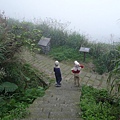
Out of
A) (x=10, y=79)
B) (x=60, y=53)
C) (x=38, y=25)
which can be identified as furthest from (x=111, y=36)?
(x=10, y=79)

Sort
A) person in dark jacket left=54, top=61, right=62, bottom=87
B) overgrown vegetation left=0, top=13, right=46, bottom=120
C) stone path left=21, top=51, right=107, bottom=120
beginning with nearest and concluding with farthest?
1. stone path left=21, top=51, right=107, bottom=120
2. overgrown vegetation left=0, top=13, right=46, bottom=120
3. person in dark jacket left=54, top=61, right=62, bottom=87

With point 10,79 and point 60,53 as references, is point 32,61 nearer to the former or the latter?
point 60,53

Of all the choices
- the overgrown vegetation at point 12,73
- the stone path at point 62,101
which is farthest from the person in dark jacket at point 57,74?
the overgrown vegetation at point 12,73

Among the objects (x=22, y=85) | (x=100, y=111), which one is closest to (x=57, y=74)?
(x=22, y=85)

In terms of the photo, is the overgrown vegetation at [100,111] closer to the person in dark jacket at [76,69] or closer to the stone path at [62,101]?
the stone path at [62,101]

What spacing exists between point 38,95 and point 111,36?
6.41m

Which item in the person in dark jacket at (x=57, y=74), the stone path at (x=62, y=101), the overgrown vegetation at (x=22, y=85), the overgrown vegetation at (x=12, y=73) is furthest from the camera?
the person in dark jacket at (x=57, y=74)

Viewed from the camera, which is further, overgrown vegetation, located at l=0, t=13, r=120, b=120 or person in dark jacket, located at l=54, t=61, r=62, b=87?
person in dark jacket, located at l=54, t=61, r=62, b=87

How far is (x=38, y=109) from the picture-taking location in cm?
402

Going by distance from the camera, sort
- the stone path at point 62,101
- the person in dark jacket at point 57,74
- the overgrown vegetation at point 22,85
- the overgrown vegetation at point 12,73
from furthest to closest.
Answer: the person in dark jacket at point 57,74, the overgrown vegetation at point 12,73, the overgrown vegetation at point 22,85, the stone path at point 62,101

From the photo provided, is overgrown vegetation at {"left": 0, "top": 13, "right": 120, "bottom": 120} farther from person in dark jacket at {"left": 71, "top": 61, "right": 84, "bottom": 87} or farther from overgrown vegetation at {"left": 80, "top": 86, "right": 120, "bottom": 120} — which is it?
person in dark jacket at {"left": 71, "top": 61, "right": 84, "bottom": 87}

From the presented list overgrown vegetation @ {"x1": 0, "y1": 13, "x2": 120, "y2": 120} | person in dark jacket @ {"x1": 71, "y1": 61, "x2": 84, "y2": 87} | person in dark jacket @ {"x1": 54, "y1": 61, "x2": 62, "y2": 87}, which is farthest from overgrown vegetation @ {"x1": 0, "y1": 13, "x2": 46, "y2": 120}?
person in dark jacket @ {"x1": 71, "y1": 61, "x2": 84, "y2": 87}

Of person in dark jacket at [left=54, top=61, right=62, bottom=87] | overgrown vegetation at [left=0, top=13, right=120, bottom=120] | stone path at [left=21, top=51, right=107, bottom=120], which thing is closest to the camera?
stone path at [left=21, top=51, right=107, bottom=120]

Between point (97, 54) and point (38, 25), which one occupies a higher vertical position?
point (38, 25)
